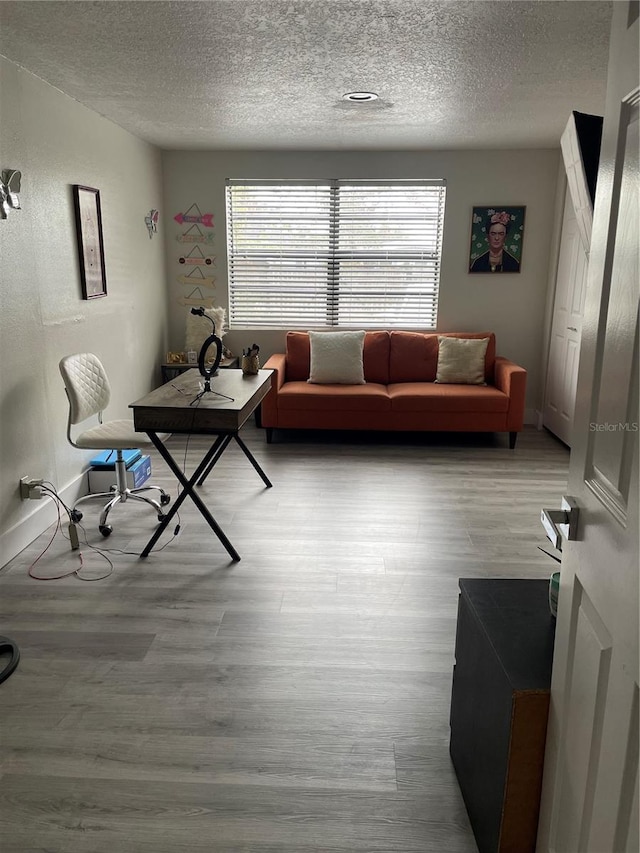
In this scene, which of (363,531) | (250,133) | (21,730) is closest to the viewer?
(21,730)

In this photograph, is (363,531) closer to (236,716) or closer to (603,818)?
(236,716)

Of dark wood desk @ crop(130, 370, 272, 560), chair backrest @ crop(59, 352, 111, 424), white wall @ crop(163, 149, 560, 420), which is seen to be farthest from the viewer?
white wall @ crop(163, 149, 560, 420)

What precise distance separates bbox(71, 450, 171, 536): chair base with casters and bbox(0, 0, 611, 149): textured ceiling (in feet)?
6.73

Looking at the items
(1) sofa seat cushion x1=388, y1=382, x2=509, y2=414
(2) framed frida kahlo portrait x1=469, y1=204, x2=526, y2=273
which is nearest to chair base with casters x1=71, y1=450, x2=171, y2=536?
(1) sofa seat cushion x1=388, y1=382, x2=509, y2=414

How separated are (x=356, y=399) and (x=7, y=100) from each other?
3043 millimetres

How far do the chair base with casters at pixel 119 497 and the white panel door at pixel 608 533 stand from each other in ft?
8.21

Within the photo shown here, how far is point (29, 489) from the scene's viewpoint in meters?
3.21

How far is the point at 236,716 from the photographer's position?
6.70 feet

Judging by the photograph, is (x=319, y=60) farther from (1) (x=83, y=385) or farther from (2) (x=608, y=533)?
(2) (x=608, y=533)

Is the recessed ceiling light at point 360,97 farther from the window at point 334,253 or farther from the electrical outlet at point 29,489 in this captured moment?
the electrical outlet at point 29,489

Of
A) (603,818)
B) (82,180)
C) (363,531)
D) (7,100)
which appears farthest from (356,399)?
(603,818)

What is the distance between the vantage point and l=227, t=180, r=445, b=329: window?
221 inches

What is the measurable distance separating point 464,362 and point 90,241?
3121mm

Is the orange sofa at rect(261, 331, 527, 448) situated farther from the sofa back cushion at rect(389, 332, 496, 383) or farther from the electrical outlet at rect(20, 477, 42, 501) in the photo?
the electrical outlet at rect(20, 477, 42, 501)
